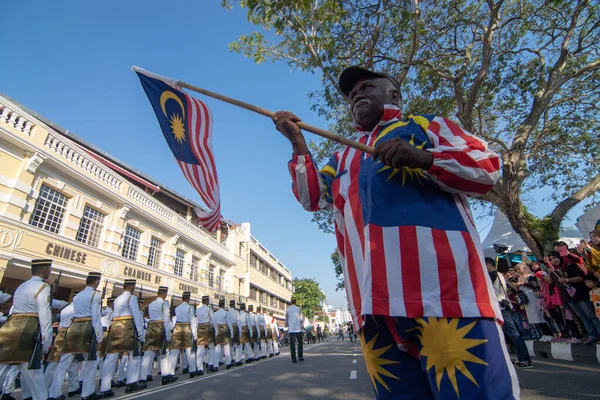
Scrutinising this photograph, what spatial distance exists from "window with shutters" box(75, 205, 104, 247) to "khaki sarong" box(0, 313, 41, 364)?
1136 cm

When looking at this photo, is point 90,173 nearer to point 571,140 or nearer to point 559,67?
point 559,67

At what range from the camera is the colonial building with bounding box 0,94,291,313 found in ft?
39.9

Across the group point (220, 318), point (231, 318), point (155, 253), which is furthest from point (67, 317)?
point (155, 253)

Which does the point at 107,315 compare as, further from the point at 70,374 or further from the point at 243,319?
the point at 243,319

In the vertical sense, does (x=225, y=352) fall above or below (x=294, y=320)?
below

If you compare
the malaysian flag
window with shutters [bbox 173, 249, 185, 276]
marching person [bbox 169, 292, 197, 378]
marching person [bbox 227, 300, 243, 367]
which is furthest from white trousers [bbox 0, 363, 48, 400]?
window with shutters [bbox 173, 249, 185, 276]

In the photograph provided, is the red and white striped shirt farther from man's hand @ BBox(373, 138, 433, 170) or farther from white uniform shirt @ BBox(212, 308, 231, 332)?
white uniform shirt @ BBox(212, 308, 231, 332)

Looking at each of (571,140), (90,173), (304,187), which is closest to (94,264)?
(90,173)

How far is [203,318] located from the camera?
9.97 meters

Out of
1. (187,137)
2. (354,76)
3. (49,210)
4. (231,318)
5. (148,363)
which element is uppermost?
(49,210)

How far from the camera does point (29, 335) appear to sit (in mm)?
5242

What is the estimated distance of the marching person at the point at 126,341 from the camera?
21.0 feet

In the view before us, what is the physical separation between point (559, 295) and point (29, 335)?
9.78 meters

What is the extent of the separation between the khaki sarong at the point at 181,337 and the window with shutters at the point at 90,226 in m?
9.46
